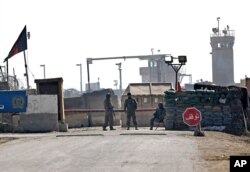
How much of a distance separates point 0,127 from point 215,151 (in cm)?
1266

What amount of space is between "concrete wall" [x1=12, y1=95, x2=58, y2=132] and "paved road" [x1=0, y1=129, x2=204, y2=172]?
4546 millimetres

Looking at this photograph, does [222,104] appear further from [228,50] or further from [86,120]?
[228,50]

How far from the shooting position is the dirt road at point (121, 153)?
45.3 feet

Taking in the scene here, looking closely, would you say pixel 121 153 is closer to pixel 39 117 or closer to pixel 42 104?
pixel 39 117

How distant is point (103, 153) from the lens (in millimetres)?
16203

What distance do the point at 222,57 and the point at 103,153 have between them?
3590 inches

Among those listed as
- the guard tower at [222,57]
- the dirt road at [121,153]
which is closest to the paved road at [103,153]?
the dirt road at [121,153]

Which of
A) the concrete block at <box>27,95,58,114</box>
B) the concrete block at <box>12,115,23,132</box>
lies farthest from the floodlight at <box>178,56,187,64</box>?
the concrete block at <box>12,115,23,132</box>

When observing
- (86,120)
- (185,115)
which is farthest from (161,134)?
(86,120)

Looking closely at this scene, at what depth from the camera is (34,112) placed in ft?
86.9

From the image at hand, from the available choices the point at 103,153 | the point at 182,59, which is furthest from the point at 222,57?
the point at 103,153

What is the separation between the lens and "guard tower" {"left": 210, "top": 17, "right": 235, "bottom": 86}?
10206 centimetres

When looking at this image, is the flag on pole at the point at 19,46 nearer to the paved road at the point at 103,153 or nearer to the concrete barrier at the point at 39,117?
the concrete barrier at the point at 39,117

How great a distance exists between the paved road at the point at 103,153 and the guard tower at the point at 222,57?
80.0 meters
